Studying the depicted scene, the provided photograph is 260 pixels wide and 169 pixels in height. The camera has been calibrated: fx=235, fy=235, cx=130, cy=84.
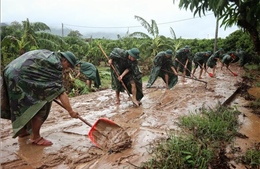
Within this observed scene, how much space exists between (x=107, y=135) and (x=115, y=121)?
1204 mm

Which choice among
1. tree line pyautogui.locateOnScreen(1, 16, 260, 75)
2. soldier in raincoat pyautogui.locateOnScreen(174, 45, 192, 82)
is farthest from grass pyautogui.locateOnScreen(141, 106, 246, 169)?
soldier in raincoat pyautogui.locateOnScreen(174, 45, 192, 82)

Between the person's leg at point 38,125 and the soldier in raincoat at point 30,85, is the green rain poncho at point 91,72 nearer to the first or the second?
the person's leg at point 38,125

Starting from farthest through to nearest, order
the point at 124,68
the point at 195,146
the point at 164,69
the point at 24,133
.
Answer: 1. the point at 164,69
2. the point at 124,68
3. the point at 24,133
4. the point at 195,146

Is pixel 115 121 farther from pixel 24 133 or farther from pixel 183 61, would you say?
pixel 183 61

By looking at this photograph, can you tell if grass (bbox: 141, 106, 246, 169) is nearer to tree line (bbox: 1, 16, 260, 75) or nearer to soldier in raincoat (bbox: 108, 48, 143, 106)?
soldier in raincoat (bbox: 108, 48, 143, 106)

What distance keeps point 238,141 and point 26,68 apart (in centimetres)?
335

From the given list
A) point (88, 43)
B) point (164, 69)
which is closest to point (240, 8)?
point (164, 69)

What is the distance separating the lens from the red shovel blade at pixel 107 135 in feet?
10.5

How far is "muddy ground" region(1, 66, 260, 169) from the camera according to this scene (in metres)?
2.86

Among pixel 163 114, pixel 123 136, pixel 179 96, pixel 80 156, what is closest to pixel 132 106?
pixel 163 114

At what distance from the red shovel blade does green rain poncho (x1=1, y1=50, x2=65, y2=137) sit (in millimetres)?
765

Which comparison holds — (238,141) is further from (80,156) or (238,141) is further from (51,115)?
(51,115)

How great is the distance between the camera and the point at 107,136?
3307 millimetres

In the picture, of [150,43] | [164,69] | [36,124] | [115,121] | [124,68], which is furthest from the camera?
[150,43]
